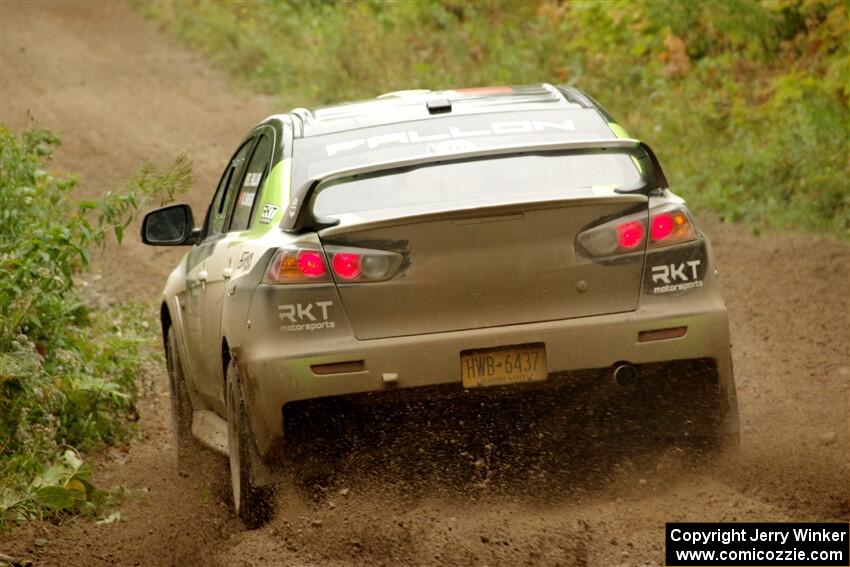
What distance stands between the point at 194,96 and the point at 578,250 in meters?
17.8

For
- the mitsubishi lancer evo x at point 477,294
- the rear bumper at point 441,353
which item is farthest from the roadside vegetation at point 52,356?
the rear bumper at point 441,353

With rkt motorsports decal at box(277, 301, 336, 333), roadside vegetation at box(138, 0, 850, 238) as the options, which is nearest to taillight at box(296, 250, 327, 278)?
rkt motorsports decal at box(277, 301, 336, 333)

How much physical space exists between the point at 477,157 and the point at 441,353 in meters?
0.79

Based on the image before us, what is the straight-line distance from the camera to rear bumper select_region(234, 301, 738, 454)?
546 centimetres

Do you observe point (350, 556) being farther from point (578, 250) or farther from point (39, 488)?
point (39, 488)

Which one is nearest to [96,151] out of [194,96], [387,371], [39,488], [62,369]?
[194,96]

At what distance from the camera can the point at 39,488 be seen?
6.50 m

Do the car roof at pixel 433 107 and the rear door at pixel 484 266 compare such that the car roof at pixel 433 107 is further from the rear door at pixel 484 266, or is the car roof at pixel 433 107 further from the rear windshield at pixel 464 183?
the rear door at pixel 484 266

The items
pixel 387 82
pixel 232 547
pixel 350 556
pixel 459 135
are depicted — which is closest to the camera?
pixel 350 556

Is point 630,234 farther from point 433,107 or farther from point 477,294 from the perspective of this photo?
point 433,107

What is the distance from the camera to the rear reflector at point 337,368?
5473 mm

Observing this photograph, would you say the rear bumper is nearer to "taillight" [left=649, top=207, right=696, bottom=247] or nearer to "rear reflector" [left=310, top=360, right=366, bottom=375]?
"rear reflector" [left=310, top=360, right=366, bottom=375]

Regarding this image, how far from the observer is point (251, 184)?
6930mm

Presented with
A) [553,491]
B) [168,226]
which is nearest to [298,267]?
[553,491]
